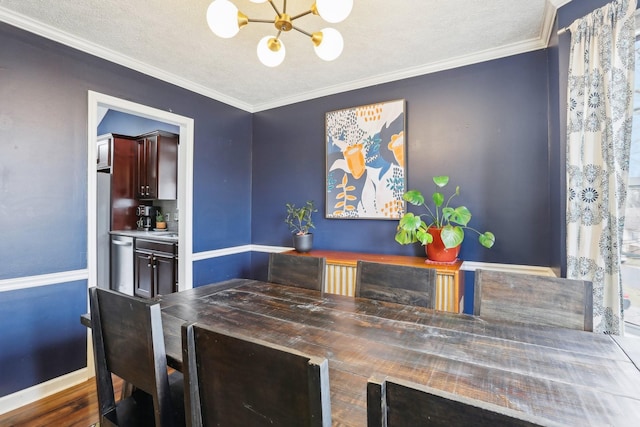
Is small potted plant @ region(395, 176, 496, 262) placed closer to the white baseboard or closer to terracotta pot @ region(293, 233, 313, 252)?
terracotta pot @ region(293, 233, 313, 252)

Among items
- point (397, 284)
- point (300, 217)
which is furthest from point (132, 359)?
point (300, 217)

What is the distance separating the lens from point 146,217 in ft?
14.7

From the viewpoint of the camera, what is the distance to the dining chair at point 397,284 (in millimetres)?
1686

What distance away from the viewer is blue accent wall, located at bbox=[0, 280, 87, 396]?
2.00 m

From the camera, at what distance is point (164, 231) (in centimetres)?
437

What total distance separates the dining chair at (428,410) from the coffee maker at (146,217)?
4670 mm

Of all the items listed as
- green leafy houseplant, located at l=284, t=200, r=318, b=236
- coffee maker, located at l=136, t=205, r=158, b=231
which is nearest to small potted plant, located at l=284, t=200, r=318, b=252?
green leafy houseplant, located at l=284, t=200, r=318, b=236

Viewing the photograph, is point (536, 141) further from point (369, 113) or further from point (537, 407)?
point (537, 407)

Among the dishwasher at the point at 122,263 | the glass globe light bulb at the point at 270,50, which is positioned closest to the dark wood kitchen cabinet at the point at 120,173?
the dishwasher at the point at 122,263

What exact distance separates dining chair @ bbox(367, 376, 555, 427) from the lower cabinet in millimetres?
3316

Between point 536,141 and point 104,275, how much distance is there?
5019 mm

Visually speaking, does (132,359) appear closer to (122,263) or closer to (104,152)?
(122,263)

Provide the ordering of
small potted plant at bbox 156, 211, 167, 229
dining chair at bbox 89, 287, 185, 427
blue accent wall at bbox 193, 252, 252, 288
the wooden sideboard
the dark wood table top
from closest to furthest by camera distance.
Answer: the dark wood table top < dining chair at bbox 89, 287, 185, 427 < the wooden sideboard < blue accent wall at bbox 193, 252, 252, 288 < small potted plant at bbox 156, 211, 167, 229

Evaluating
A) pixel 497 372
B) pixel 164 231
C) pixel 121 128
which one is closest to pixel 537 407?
pixel 497 372
